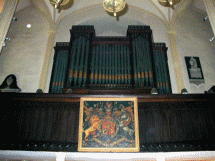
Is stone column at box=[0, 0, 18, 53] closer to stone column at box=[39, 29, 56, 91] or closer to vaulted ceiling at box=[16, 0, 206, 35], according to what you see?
stone column at box=[39, 29, 56, 91]

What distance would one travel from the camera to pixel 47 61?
8.05 meters

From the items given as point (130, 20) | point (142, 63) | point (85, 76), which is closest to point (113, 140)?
point (85, 76)

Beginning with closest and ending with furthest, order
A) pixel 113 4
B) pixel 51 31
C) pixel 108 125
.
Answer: pixel 108 125 → pixel 113 4 → pixel 51 31

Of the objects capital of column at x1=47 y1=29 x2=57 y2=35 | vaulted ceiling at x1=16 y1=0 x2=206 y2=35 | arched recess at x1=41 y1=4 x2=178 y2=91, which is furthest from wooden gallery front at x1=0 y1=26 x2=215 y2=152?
vaulted ceiling at x1=16 y1=0 x2=206 y2=35

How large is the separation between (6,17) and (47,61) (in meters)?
2.42

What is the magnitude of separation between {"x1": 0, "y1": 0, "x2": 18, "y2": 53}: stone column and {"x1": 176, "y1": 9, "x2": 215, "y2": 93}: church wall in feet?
19.3

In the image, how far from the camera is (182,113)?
518 centimetres

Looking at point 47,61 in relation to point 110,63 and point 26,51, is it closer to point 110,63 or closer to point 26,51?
point 26,51

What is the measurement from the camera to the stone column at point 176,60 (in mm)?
7605

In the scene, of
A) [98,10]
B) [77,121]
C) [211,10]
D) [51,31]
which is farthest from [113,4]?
[77,121]

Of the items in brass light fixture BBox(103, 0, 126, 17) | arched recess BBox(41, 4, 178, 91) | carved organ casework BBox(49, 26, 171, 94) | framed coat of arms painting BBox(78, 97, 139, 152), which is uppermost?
arched recess BBox(41, 4, 178, 91)

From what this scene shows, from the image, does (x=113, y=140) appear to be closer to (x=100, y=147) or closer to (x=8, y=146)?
(x=100, y=147)

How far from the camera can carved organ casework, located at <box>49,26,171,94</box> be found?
736 cm

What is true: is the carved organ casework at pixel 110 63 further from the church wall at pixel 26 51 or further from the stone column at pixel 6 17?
the stone column at pixel 6 17
